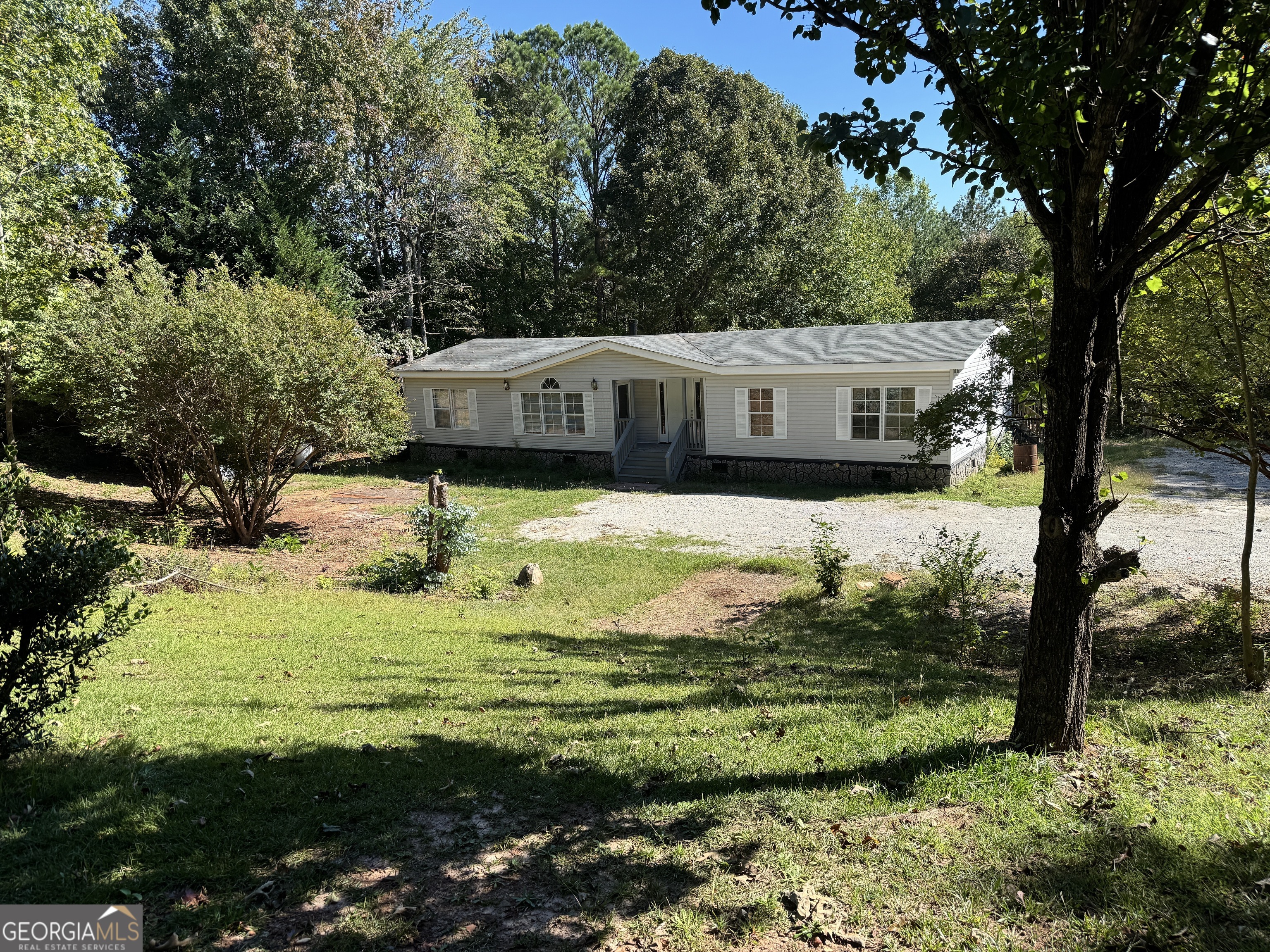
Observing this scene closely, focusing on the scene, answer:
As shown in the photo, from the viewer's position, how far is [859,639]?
8.29 metres

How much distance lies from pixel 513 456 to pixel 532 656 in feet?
53.5

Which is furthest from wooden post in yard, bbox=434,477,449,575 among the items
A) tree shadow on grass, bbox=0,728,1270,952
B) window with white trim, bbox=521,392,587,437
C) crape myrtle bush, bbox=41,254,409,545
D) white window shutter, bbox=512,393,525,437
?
white window shutter, bbox=512,393,525,437

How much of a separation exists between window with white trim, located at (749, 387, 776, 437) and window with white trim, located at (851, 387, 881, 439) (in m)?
2.09

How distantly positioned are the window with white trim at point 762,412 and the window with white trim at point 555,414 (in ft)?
17.2

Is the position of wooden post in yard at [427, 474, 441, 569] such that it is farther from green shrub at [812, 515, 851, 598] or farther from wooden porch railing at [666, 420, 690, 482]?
wooden porch railing at [666, 420, 690, 482]

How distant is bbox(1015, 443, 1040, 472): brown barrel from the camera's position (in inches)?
→ 752

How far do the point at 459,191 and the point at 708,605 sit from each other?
1000 inches

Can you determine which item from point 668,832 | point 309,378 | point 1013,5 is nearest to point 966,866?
point 668,832

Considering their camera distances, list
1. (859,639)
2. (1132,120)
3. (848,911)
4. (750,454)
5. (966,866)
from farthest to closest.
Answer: (750,454) < (859,639) < (1132,120) < (966,866) < (848,911)

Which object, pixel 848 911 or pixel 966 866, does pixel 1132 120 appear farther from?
pixel 848 911

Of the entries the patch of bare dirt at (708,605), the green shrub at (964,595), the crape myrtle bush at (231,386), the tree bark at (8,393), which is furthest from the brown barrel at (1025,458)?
the tree bark at (8,393)

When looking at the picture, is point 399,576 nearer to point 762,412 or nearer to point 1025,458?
point 762,412

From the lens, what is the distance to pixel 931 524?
13.6 meters

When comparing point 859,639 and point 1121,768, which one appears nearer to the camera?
point 1121,768
